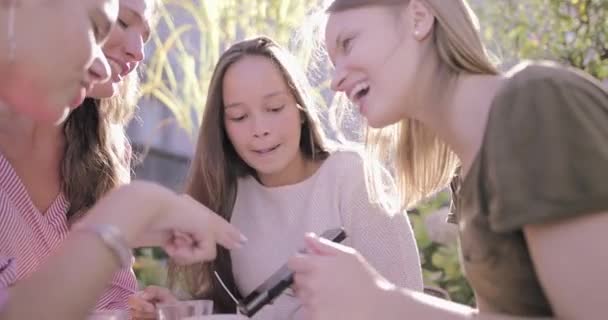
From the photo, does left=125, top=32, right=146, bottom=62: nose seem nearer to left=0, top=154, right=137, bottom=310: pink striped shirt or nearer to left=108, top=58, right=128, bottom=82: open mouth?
left=108, top=58, right=128, bottom=82: open mouth

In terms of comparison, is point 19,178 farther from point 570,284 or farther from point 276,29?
point 276,29

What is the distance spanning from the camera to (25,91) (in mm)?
1376

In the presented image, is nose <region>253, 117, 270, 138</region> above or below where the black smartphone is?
above

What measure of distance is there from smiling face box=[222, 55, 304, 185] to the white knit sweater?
98mm

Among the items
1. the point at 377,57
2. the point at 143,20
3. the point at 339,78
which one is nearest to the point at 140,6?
the point at 143,20

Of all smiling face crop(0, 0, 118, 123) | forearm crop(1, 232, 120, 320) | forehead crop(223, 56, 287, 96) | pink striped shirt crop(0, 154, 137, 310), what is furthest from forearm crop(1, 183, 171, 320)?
forehead crop(223, 56, 287, 96)

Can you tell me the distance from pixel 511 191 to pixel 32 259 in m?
1.31

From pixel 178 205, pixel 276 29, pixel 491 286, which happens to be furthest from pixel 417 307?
pixel 276 29

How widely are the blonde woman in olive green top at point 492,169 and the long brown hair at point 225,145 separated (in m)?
0.94

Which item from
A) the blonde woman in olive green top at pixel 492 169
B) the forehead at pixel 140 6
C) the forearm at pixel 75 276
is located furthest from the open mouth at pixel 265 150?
the forearm at pixel 75 276

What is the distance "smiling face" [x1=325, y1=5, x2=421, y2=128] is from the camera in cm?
175

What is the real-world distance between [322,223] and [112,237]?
4.46 feet

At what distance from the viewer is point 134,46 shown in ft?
7.92

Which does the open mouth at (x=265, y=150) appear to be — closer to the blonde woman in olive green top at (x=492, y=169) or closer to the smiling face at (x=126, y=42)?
the smiling face at (x=126, y=42)
